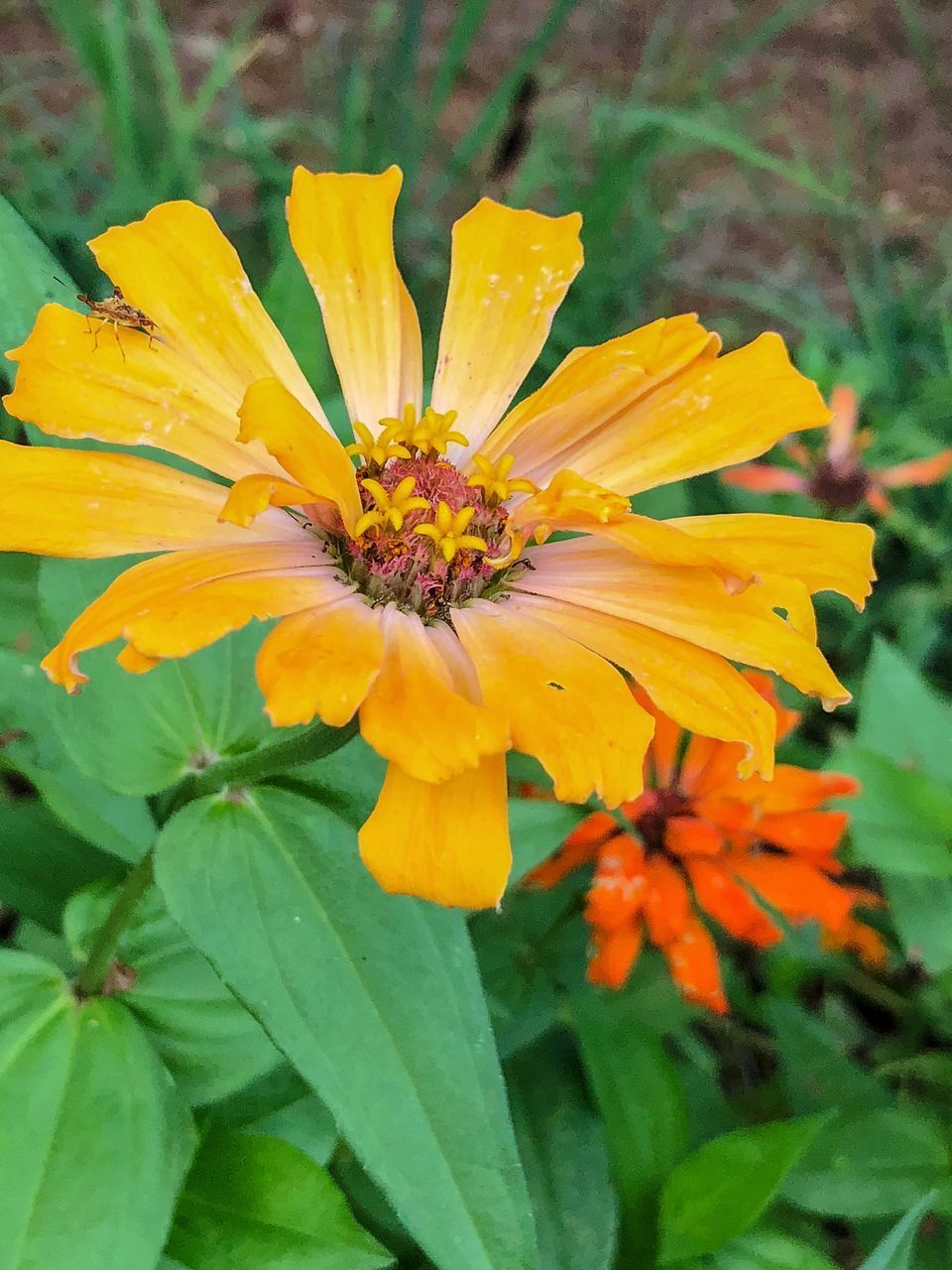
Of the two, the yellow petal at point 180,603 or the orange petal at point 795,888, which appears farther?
the orange petal at point 795,888

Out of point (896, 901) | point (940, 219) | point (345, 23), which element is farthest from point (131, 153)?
point (940, 219)

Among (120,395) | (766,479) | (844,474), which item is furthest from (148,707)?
(844,474)

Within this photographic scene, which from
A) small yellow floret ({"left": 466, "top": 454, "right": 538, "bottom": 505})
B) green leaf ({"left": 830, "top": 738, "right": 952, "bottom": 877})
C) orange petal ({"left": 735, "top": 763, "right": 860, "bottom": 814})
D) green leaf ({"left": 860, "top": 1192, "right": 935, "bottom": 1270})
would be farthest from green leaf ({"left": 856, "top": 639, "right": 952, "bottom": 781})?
small yellow floret ({"left": 466, "top": 454, "right": 538, "bottom": 505})

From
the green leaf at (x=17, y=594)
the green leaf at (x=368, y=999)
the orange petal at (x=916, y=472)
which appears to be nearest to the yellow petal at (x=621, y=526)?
the green leaf at (x=368, y=999)

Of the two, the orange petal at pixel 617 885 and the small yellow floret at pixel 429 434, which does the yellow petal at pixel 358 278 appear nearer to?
the small yellow floret at pixel 429 434

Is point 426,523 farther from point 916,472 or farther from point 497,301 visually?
point 916,472

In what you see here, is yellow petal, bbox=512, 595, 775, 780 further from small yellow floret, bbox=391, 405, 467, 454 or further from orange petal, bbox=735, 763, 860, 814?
orange petal, bbox=735, 763, 860, 814

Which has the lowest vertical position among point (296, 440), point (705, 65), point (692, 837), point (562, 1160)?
point (562, 1160)

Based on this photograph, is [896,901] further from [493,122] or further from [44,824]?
[493,122]
